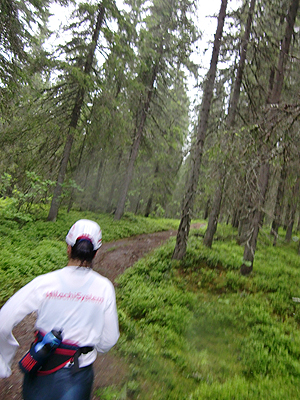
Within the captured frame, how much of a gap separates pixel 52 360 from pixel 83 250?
0.77 meters

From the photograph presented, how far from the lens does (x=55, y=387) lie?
160 cm

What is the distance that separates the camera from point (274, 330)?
5336mm

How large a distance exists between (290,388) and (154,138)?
49.7 feet

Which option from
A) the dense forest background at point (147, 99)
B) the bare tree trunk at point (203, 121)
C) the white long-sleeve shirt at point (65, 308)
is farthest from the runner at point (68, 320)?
the bare tree trunk at point (203, 121)

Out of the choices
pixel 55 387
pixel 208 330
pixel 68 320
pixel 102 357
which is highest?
pixel 68 320

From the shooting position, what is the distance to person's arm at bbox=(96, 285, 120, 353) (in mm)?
1937

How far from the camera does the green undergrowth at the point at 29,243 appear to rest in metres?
6.46

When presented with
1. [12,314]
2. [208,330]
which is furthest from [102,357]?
[12,314]

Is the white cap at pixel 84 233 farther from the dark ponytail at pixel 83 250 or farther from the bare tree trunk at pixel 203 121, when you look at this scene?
the bare tree trunk at pixel 203 121

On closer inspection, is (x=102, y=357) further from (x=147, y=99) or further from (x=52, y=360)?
(x=147, y=99)

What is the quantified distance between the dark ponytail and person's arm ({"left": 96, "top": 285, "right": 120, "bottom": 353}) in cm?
35

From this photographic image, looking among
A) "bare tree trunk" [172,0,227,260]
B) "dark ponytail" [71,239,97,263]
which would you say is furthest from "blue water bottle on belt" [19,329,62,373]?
"bare tree trunk" [172,0,227,260]

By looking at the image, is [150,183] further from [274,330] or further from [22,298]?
[22,298]

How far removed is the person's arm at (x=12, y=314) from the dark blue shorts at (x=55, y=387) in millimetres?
192
